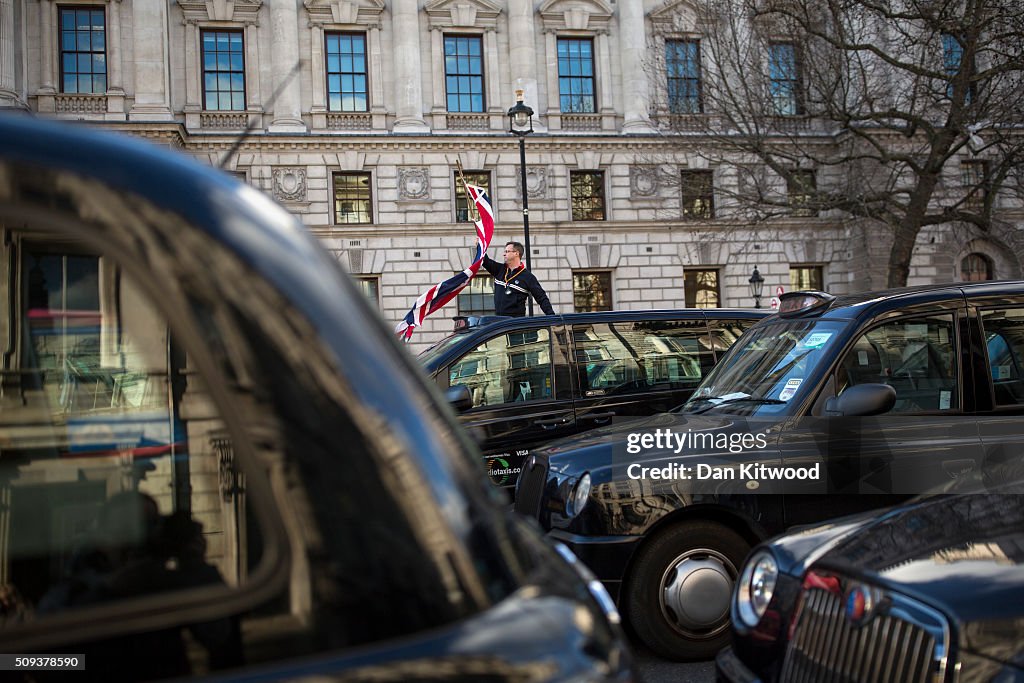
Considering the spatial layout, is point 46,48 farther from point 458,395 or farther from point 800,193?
point 458,395

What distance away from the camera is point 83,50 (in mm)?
29031

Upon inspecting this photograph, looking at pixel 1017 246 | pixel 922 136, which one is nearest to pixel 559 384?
pixel 1017 246

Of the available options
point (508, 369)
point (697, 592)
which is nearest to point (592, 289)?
point (508, 369)

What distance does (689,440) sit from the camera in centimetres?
431

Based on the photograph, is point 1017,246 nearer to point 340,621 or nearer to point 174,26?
point 340,621

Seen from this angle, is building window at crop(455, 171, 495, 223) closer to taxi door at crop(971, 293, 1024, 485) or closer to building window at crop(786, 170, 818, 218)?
building window at crop(786, 170, 818, 218)

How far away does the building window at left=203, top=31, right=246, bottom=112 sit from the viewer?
99.6ft

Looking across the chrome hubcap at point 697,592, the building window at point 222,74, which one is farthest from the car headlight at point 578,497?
the building window at point 222,74

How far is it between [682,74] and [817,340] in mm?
28779

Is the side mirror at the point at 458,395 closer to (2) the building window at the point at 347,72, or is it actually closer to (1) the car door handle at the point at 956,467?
(1) the car door handle at the point at 956,467

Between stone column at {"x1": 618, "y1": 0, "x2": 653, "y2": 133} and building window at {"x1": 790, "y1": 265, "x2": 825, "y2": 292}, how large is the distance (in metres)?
8.49

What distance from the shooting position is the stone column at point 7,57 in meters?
26.3

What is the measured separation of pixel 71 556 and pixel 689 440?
11.6ft

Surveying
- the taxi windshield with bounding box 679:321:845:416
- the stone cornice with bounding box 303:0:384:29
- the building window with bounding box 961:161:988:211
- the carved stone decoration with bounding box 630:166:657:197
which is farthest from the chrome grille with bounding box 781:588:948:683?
the stone cornice with bounding box 303:0:384:29
